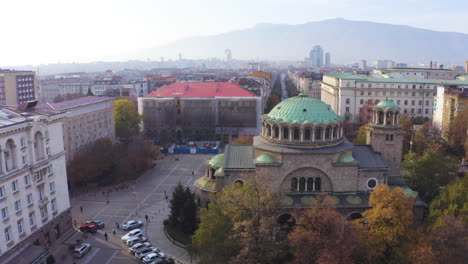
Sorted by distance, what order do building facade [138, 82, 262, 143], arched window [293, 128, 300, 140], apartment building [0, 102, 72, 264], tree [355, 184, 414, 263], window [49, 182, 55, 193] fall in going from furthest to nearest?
building facade [138, 82, 262, 143], window [49, 182, 55, 193], arched window [293, 128, 300, 140], apartment building [0, 102, 72, 264], tree [355, 184, 414, 263]

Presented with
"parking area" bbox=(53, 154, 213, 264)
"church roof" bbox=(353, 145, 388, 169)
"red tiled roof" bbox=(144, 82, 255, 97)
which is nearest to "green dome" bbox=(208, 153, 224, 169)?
"parking area" bbox=(53, 154, 213, 264)

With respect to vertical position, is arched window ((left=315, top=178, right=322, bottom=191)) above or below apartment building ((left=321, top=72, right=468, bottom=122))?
below

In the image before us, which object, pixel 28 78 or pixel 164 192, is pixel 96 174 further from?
pixel 28 78

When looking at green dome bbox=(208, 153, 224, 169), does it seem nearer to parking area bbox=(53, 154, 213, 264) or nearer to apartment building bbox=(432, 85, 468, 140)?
parking area bbox=(53, 154, 213, 264)

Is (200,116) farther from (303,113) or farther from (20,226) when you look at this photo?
(20,226)

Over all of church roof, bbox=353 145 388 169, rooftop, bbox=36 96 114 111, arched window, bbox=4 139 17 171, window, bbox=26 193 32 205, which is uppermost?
rooftop, bbox=36 96 114 111

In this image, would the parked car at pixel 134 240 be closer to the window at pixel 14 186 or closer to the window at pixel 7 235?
the window at pixel 7 235

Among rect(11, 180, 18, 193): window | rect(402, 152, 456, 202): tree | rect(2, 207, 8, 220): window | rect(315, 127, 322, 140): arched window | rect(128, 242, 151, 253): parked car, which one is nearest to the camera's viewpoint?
rect(2, 207, 8, 220): window
